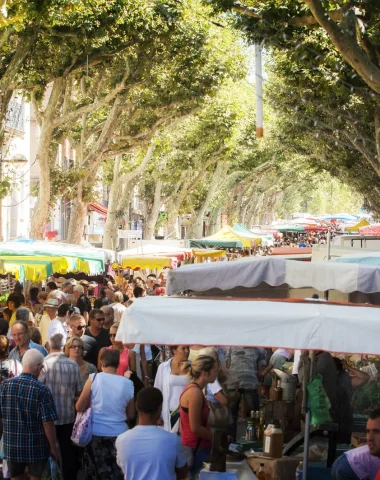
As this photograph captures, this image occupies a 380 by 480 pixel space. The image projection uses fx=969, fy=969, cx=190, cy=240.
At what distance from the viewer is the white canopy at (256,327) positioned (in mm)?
5129

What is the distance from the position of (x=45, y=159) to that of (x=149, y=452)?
67.8 feet

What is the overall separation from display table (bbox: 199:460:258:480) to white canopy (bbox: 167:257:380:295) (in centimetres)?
135

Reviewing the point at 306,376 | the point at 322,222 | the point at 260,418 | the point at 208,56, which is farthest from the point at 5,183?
the point at 322,222

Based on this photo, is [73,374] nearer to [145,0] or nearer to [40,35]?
[40,35]

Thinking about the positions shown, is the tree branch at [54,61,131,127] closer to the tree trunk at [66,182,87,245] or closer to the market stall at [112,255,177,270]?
the tree trunk at [66,182,87,245]

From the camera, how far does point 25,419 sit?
22.3ft

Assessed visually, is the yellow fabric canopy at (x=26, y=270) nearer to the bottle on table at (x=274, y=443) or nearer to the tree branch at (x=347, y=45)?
the tree branch at (x=347, y=45)

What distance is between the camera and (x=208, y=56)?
86.8 feet

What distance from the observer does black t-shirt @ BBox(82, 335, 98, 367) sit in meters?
9.92

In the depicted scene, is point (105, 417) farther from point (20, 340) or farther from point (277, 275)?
point (20, 340)

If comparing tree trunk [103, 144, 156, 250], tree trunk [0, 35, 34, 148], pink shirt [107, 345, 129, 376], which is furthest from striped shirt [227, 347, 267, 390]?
tree trunk [103, 144, 156, 250]

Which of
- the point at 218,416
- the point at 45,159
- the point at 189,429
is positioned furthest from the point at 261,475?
the point at 45,159

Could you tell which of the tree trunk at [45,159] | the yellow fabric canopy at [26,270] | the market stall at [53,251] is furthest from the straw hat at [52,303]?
the tree trunk at [45,159]

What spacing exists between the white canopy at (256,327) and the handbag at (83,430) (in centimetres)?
175
